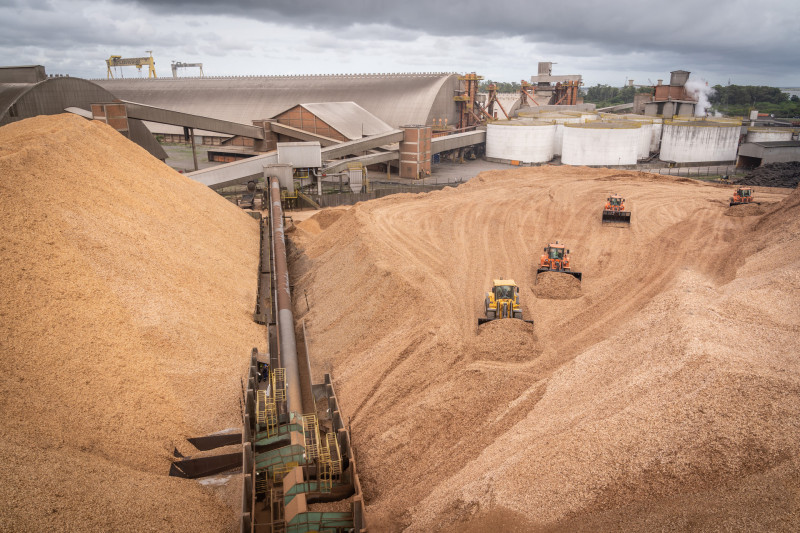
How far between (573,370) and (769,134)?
56.3m

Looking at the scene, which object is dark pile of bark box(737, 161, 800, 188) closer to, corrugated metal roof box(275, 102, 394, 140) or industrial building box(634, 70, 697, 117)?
industrial building box(634, 70, 697, 117)

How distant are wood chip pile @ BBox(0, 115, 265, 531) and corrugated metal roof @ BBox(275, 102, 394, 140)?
107ft

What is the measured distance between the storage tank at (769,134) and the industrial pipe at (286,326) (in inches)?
2095

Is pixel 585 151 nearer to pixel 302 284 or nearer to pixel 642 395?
pixel 302 284

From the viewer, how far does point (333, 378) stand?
55.4 ft

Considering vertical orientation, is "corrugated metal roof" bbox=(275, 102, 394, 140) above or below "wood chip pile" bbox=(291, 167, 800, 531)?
above

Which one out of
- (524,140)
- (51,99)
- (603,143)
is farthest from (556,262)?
(51,99)

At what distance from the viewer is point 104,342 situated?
13.4 m

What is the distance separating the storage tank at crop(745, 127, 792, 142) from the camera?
5431cm

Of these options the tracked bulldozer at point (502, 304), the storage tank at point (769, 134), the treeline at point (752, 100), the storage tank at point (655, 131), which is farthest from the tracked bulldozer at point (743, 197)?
the treeline at point (752, 100)

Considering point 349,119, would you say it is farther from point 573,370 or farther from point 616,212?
point 573,370

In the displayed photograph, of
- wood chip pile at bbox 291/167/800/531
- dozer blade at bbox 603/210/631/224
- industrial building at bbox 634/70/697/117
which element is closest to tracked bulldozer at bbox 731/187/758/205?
wood chip pile at bbox 291/167/800/531

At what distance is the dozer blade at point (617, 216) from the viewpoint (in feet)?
89.8

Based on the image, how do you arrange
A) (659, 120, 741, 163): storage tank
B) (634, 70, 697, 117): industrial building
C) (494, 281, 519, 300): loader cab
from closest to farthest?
(494, 281, 519, 300): loader cab, (659, 120, 741, 163): storage tank, (634, 70, 697, 117): industrial building
